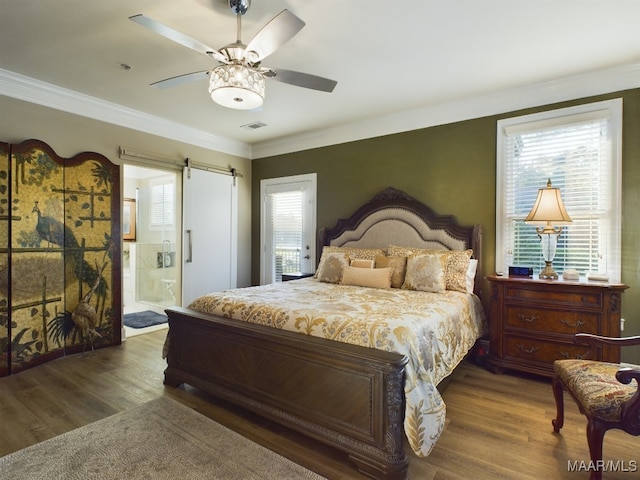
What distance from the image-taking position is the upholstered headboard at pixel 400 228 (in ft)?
12.1

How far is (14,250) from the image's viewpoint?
3.07 m

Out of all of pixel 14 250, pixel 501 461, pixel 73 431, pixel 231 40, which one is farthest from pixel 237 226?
pixel 501 461

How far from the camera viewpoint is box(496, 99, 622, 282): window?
2992mm

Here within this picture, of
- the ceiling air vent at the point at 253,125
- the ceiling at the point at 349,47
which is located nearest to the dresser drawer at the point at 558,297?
the ceiling at the point at 349,47

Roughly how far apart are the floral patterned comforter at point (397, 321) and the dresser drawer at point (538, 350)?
0.30m

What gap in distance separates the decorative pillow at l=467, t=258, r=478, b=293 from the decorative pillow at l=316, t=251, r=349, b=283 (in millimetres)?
1252

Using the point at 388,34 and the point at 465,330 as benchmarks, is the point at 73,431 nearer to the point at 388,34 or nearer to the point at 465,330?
the point at 465,330

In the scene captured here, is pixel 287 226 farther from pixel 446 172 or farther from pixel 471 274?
pixel 471 274

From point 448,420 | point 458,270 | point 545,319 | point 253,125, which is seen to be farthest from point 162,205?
point 545,319

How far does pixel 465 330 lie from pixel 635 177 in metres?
1.99

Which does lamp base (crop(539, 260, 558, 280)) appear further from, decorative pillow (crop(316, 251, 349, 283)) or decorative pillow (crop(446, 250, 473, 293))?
decorative pillow (crop(316, 251, 349, 283))

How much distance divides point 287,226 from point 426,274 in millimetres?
2631

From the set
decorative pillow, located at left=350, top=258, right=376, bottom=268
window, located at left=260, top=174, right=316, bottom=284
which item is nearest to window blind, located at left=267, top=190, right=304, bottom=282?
window, located at left=260, top=174, right=316, bottom=284

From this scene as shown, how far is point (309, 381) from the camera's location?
6.65 feet
